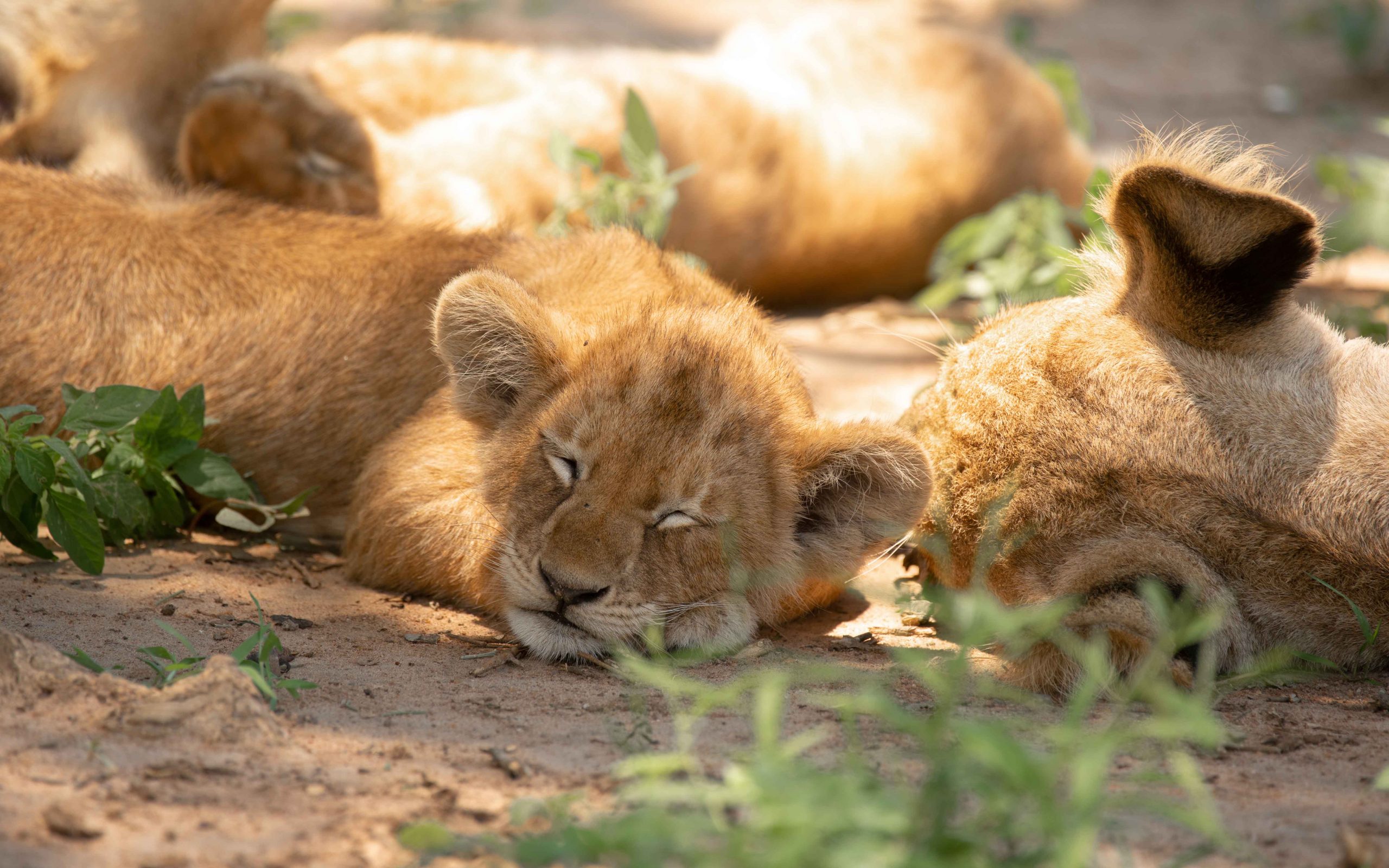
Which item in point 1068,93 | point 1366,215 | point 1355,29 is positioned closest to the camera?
point 1366,215

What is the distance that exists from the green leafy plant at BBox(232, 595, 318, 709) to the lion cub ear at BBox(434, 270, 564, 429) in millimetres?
978

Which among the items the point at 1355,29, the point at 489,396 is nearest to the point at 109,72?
the point at 489,396

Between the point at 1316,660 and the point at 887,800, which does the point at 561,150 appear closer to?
the point at 1316,660

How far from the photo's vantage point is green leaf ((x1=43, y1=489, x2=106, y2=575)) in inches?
149

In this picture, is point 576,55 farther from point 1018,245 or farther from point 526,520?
point 526,520

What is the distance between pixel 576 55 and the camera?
7316 millimetres

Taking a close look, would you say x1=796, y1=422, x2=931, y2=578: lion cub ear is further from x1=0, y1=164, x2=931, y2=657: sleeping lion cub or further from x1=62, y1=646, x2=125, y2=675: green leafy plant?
x1=62, y1=646, x2=125, y2=675: green leafy plant

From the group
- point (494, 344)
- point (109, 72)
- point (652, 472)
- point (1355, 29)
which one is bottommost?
point (652, 472)

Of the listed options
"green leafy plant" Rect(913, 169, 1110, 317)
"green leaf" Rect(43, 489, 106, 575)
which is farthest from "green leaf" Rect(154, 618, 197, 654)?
"green leafy plant" Rect(913, 169, 1110, 317)

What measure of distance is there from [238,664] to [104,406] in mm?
1359

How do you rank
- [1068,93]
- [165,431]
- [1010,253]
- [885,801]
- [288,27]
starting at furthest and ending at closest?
[288,27], [1068,93], [1010,253], [165,431], [885,801]

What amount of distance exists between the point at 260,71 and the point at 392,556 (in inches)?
106

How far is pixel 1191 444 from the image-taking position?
3.51 meters

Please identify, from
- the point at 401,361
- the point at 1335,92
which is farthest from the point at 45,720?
the point at 1335,92
